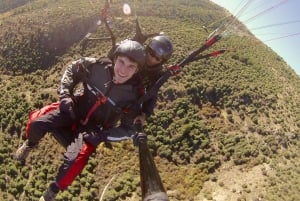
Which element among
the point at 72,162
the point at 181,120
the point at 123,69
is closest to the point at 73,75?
the point at 123,69

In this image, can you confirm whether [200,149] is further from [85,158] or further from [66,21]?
[66,21]

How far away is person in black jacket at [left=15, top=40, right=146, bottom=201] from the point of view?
5.31 meters

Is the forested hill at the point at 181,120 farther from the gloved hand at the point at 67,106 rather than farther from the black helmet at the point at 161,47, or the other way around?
the gloved hand at the point at 67,106

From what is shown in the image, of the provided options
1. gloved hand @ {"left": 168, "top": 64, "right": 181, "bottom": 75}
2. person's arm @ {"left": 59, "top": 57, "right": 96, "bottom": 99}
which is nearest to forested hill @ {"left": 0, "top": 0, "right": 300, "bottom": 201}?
A: person's arm @ {"left": 59, "top": 57, "right": 96, "bottom": 99}

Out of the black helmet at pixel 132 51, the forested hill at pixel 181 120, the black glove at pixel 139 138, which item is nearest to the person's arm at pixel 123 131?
the black glove at pixel 139 138

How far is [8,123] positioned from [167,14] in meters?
39.2

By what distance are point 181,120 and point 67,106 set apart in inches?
1113

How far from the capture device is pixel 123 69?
17.4 feet

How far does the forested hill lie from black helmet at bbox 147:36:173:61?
7.36m

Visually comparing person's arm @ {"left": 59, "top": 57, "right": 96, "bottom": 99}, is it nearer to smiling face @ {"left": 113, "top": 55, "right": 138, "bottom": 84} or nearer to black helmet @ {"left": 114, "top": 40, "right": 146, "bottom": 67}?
smiling face @ {"left": 113, "top": 55, "right": 138, "bottom": 84}

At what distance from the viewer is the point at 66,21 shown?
2056 inches

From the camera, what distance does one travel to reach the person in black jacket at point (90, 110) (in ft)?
17.4

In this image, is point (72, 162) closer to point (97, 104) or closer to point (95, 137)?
point (95, 137)

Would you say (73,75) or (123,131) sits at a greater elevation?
(73,75)
